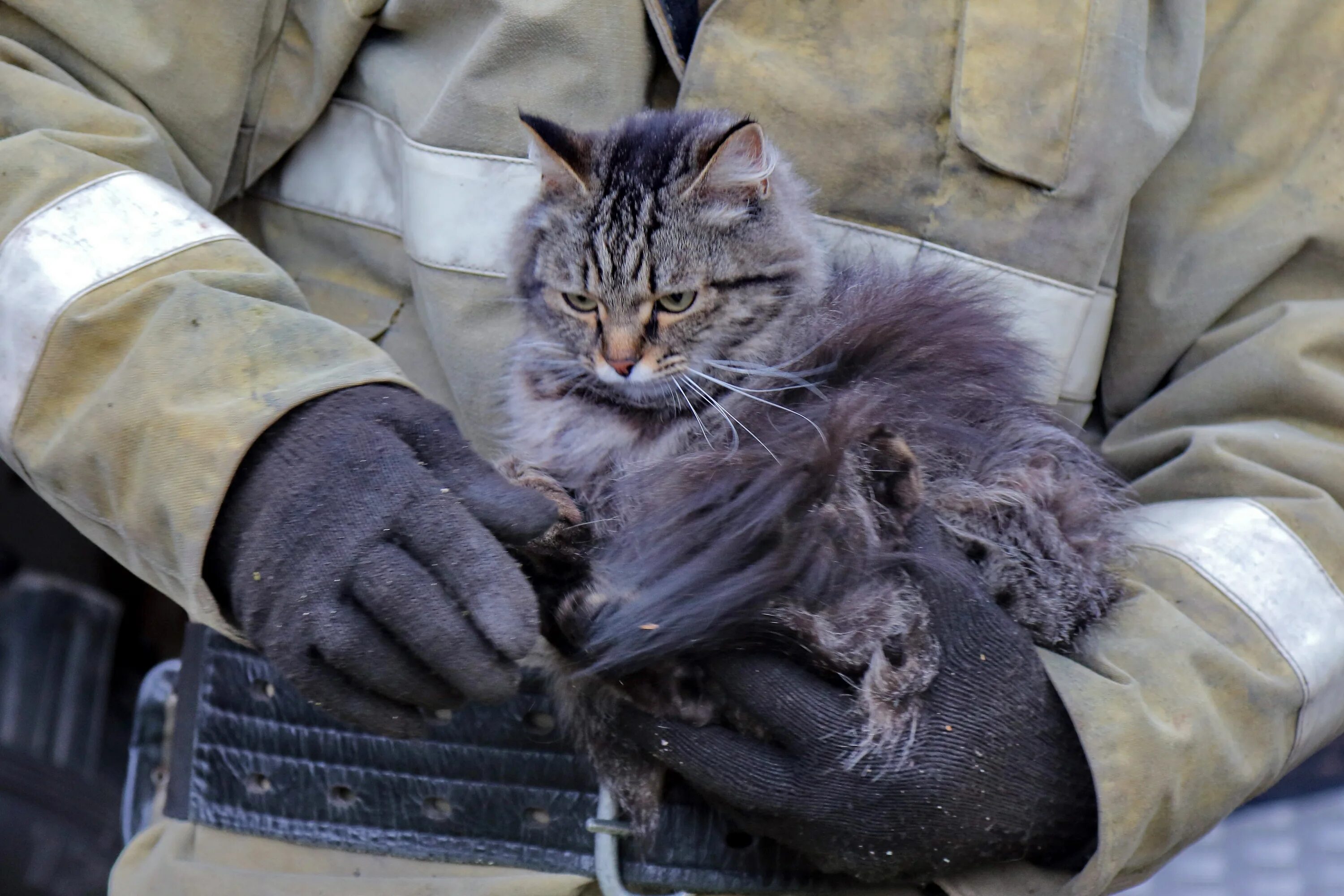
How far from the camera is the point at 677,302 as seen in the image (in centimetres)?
162

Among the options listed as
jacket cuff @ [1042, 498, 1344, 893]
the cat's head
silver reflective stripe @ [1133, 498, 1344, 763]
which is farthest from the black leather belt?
silver reflective stripe @ [1133, 498, 1344, 763]

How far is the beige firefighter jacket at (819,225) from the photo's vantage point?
53.9 inches

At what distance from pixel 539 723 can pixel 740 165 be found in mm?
821

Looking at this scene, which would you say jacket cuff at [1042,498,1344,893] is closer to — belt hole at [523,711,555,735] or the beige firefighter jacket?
the beige firefighter jacket

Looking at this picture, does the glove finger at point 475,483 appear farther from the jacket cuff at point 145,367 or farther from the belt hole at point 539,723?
the belt hole at point 539,723

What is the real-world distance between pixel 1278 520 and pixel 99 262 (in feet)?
5.40

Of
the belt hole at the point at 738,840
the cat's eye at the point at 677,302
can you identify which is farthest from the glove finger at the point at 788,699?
the cat's eye at the point at 677,302

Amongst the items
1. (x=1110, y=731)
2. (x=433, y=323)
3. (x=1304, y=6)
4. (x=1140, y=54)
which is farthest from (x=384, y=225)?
(x=1304, y=6)

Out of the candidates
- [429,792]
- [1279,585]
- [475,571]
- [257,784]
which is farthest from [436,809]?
[1279,585]

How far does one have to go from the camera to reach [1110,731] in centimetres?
130

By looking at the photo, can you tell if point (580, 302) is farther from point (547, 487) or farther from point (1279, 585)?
point (1279, 585)

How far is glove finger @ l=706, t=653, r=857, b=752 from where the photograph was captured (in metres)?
1.26

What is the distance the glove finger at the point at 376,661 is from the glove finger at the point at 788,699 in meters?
0.33

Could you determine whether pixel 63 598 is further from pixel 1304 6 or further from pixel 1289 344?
pixel 1304 6
